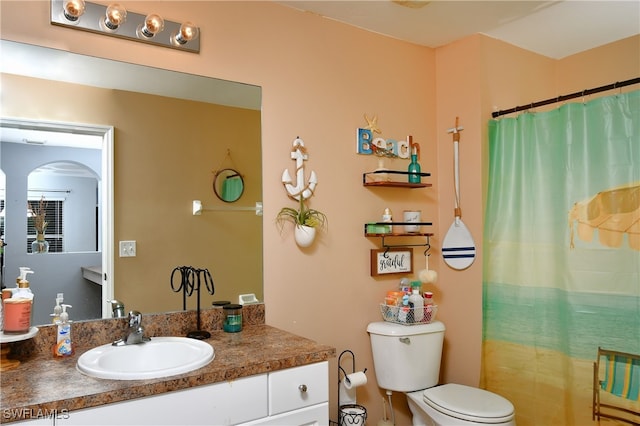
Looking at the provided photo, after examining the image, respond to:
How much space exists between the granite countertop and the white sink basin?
0.12 feet

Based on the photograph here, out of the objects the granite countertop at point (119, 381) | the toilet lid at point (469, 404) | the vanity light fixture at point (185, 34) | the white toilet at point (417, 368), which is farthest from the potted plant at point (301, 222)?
the toilet lid at point (469, 404)

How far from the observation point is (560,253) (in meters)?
2.27

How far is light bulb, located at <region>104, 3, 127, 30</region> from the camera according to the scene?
5.84 ft

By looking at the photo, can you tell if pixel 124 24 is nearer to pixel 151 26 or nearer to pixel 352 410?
pixel 151 26

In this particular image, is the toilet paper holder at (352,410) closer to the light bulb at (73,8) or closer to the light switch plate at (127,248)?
the light switch plate at (127,248)

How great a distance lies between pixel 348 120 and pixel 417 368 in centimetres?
135

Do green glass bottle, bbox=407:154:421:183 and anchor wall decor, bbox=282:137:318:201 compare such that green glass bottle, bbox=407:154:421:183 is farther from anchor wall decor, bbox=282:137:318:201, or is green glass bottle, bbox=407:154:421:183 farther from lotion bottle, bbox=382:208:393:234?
anchor wall decor, bbox=282:137:318:201

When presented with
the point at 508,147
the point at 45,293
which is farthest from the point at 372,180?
the point at 45,293

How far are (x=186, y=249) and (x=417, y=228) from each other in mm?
1276

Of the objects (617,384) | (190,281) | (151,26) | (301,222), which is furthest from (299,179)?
(617,384)

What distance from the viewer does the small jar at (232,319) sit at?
6.57 ft

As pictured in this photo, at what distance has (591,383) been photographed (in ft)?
7.09

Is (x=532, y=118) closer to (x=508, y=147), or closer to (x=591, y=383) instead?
(x=508, y=147)

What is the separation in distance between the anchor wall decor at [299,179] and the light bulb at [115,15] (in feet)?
2.96
